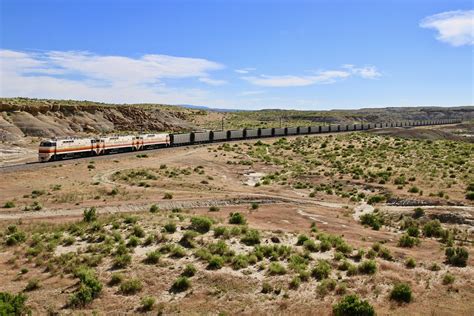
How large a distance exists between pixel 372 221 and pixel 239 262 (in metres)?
13.9

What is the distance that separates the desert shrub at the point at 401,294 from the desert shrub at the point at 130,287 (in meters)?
10.6

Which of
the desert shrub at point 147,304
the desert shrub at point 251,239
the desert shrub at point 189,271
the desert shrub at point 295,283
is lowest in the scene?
the desert shrub at point 147,304

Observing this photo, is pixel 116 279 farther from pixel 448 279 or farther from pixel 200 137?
pixel 200 137

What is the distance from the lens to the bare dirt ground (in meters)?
17.5

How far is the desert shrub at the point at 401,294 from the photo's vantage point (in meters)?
17.9

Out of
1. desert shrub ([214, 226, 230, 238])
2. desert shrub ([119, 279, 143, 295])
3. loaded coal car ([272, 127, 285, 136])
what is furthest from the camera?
loaded coal car ([272, 127, 285, 136])

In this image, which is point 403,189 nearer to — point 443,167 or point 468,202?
point 468,202

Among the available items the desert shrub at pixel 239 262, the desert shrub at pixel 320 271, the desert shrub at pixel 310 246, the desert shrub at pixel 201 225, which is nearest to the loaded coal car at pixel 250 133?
the desert shrub at pixel 201 225

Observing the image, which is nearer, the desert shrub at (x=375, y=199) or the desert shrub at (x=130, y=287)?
the desert shrub at (x=130, y=287)

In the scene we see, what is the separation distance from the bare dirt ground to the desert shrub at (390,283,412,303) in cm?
33

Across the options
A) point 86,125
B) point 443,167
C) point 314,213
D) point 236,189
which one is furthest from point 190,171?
point 86,125

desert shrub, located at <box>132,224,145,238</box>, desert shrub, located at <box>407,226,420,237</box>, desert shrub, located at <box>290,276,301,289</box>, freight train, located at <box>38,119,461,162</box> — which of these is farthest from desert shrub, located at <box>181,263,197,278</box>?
freight train, located at <box>38,119,461,162</box>

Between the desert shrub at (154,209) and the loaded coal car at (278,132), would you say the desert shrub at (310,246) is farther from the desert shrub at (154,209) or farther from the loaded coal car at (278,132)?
the loaded coal car at (278,132)

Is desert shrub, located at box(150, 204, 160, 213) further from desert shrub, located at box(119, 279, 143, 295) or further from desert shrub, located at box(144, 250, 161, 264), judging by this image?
desert shrub, located at box(119, 279, 143, 295)
